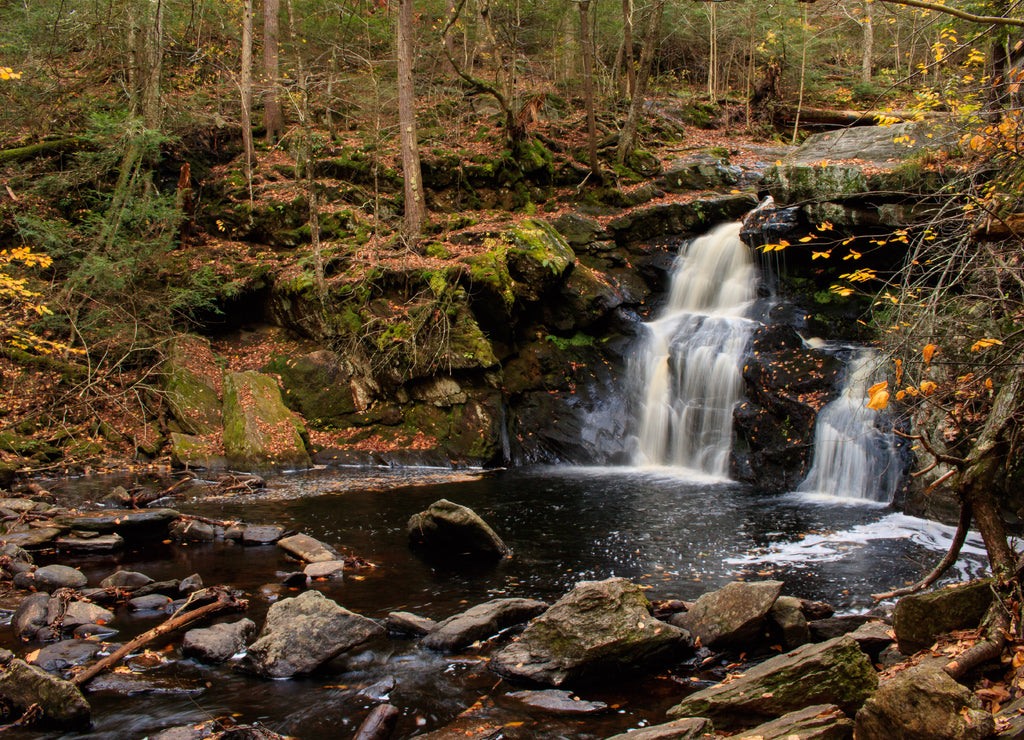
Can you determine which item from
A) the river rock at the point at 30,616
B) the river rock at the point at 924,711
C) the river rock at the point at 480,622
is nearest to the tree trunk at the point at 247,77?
the river rock at the point at 30,616

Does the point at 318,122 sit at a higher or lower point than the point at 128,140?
higher

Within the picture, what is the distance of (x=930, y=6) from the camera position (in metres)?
2.41

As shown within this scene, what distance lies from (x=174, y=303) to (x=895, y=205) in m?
14.3

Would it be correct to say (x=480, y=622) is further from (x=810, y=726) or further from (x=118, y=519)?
(x=118, y=519)

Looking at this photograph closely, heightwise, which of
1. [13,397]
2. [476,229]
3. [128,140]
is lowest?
[13,397]

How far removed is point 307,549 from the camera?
7332 mm

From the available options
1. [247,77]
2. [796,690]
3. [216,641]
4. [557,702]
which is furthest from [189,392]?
[796,690]

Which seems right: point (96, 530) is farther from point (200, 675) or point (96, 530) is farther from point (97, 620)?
point (200, 675)

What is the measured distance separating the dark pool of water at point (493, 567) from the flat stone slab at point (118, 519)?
0.61 metres

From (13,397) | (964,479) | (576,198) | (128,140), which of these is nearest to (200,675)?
(964,479)

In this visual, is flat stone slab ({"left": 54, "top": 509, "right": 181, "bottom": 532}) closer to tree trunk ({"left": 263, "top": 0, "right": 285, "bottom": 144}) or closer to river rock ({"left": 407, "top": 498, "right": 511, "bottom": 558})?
river rock ({"left": 407, "top": 498, "right": 511, "bottom": 558})

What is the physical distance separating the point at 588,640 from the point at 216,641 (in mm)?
2940

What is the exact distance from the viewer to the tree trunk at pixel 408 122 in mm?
15188

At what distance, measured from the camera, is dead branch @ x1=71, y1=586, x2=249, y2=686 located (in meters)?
4.28
